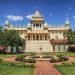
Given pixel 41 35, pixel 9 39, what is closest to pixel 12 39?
pixel 9 39

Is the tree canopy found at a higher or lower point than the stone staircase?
higher

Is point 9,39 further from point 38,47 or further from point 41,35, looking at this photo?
point 41,35

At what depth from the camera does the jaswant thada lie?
2904 inches

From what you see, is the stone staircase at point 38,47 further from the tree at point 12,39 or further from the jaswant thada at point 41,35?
the tree at point 12,39

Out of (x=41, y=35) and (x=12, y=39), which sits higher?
(x=41, y=35)

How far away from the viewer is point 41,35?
85.7 m

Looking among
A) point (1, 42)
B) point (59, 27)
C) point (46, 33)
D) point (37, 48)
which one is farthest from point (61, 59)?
point (59, 27)

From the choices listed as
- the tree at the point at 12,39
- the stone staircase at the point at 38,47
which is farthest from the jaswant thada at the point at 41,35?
the tree at the point at 12,39

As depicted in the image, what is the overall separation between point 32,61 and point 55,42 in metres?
35.5

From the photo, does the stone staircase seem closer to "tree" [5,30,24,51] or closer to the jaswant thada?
the jaswant thada

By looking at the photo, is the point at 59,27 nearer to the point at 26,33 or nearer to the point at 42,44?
the point at 26,33

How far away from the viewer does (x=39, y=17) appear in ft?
304

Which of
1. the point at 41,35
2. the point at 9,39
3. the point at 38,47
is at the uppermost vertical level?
the point at 41,35

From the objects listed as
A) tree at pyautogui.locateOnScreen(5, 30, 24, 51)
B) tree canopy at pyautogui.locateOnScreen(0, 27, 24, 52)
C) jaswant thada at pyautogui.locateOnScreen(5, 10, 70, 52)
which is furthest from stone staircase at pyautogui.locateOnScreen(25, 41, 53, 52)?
tree canopy at pyautogui.locateOnScreen(0, 27, 24, 52)
